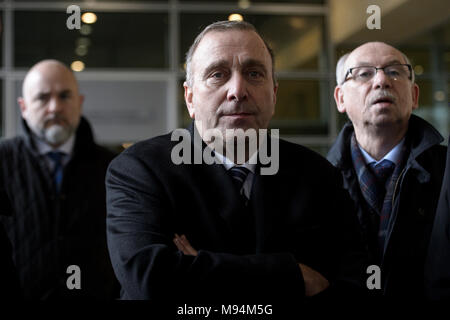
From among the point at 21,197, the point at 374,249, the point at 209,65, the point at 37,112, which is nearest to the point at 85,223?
the point at 21,197

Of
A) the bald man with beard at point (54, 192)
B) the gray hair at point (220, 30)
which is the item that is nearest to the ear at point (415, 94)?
the gray hair at point (220, 30)

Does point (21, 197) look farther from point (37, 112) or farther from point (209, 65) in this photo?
point (209, 65)

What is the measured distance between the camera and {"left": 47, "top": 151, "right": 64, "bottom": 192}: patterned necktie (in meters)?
2.38

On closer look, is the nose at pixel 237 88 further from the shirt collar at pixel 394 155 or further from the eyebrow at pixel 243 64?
the shirt collar at pixel 394 155

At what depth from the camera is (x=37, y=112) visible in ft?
7.95

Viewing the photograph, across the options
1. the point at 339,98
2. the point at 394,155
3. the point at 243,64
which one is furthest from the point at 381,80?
the point at 243,64

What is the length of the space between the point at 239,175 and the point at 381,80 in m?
0.51

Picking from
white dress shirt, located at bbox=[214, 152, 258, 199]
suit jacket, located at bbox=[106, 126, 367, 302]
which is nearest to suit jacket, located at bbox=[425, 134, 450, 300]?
suit jacket, located at bbox=[106, 126, 367, 302]

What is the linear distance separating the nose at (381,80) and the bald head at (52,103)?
1.26 metres

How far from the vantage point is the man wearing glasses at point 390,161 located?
159 centimetres

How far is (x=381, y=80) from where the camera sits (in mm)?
1670
